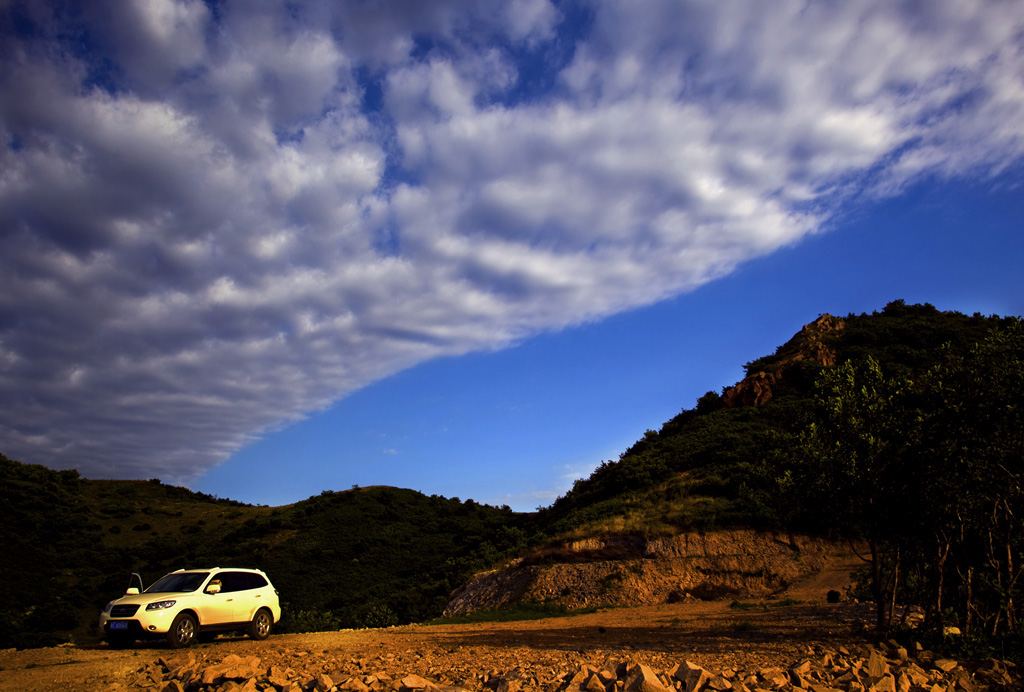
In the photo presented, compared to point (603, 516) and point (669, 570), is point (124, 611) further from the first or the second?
point (603, 516)

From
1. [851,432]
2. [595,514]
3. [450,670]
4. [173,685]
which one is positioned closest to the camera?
[173,685]

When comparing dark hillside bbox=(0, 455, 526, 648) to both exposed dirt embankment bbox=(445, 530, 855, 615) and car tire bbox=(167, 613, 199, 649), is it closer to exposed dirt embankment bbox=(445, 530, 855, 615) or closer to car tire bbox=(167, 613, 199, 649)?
exposed dirt embankment bbox=(445, 530, 855, 615)

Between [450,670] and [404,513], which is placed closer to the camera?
[450,670]

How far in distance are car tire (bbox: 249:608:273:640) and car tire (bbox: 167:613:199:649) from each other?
1.65 metres

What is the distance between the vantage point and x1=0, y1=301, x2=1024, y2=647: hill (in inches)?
525

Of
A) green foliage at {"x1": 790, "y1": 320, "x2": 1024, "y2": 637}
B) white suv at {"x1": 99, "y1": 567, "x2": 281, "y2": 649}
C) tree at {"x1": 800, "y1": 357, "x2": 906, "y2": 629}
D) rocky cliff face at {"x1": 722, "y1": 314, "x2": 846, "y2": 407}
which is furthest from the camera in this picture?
rocky cliff face at {"x1": 722, "y1": 314, "x2": 846, "y2": 407}

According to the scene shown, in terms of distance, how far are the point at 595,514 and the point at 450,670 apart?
85.2 feet

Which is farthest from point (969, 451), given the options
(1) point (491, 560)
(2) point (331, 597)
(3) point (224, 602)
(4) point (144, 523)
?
(4) point (144, 523)

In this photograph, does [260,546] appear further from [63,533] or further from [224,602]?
[224,602]

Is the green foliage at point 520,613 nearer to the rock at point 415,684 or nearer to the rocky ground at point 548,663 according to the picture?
the rocky ground at point 548,663

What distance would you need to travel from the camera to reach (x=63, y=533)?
150ft

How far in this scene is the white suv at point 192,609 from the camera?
515 inches

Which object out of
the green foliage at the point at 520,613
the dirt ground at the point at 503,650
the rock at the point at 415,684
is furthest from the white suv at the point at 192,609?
the green foliage at the point at 520,613

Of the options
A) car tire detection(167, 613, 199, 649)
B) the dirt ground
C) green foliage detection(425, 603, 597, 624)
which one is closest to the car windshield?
car tire detection(167, 613, 199, 649)
